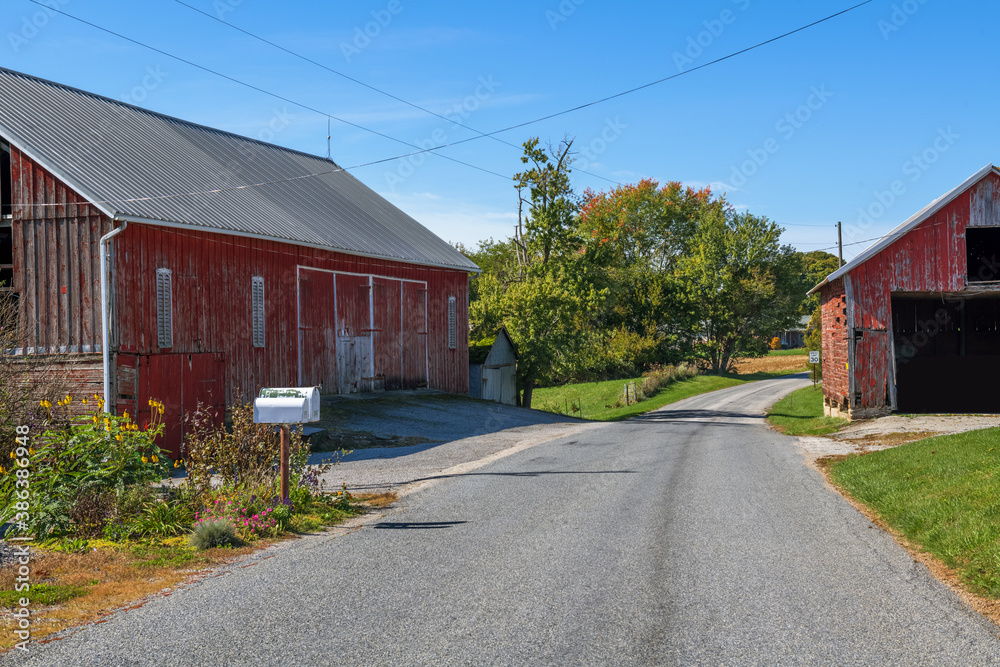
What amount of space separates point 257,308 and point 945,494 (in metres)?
17.5

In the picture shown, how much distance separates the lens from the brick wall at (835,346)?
24.8 metres

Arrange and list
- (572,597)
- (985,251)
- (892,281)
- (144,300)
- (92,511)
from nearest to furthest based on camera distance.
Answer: (572,597) → (92,511) → (144,300) → (892,281) → (985,251)

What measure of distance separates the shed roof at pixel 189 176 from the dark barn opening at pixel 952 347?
17.3m

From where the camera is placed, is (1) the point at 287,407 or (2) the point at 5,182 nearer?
(1) the point at 287,407

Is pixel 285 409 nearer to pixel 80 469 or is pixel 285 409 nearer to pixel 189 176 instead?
A: pixel 80 469

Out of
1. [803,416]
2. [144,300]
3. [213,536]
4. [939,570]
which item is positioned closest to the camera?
[939,570]

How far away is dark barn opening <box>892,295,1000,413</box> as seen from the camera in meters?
28.7

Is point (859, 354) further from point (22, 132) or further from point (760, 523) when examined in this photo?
point (22, 132)

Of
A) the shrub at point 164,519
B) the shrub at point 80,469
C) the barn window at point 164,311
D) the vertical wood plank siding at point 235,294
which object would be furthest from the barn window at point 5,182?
the shrub at point 164,519

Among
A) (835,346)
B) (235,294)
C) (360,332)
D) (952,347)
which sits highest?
(235,294)

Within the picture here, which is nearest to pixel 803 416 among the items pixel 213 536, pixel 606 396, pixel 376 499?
pixel 606 396

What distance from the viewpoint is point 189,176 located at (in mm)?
22297

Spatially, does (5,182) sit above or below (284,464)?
above

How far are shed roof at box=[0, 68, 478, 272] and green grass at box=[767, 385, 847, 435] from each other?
1407 centimetres
